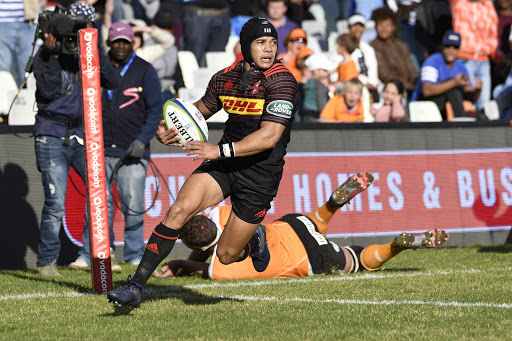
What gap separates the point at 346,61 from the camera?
14.9 m

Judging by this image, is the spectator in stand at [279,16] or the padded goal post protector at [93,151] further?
the spectator in stand at [279,16]

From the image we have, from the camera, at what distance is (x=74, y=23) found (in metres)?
9.05

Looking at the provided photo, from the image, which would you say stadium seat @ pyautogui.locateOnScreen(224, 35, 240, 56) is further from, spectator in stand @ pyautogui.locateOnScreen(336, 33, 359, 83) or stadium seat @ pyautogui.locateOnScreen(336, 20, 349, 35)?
stadium seat @ pyautogui.locateOnScreen(336, 20, 349, 35)

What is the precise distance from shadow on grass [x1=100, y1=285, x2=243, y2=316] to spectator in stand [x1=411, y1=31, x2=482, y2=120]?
7.98 meters

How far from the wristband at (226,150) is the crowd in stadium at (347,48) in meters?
6.50

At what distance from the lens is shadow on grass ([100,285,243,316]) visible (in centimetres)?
744

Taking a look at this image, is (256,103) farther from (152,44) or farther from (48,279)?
(152,44)

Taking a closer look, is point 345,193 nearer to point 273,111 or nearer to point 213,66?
point 273,111

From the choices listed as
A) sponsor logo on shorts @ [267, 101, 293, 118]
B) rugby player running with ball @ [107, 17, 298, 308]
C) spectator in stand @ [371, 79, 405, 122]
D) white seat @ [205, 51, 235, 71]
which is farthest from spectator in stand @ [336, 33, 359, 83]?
sponsor logo on shorts @ [267, 101, 293, 118]

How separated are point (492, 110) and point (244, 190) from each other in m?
10.0

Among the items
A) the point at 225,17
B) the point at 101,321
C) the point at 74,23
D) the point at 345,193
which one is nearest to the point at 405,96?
the point at 225,17

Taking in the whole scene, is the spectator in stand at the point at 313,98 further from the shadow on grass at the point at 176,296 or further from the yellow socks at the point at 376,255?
the shadow on grass at the point at 176,296

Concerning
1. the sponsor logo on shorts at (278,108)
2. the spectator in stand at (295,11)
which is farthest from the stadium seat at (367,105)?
the sponsor logo on shorts at (278,108)

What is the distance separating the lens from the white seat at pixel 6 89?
13.2m
